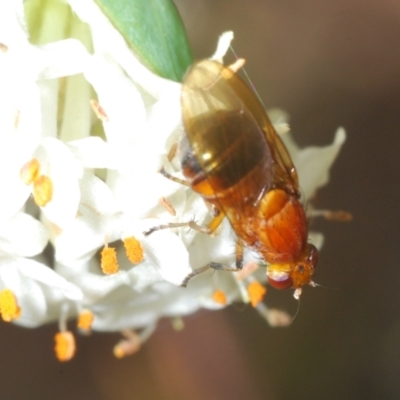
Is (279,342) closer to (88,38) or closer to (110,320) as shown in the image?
(110,320)

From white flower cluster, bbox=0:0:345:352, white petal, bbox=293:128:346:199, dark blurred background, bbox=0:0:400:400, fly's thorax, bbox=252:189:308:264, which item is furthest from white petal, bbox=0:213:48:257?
dark blurred background, bbox=0:0:400:400

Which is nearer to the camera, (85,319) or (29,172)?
(29,172)

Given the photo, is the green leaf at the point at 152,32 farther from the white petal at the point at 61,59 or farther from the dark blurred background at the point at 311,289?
the dark blurred background at the point at 311,289

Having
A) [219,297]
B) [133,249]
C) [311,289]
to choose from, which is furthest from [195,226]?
Result: [311,289]

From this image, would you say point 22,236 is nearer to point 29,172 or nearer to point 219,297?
point 29,172

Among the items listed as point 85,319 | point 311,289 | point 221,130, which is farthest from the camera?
point 311,289

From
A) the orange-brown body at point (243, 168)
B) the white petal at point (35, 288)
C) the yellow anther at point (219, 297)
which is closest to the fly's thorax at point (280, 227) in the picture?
the orange-brown body at point (243, 168)
